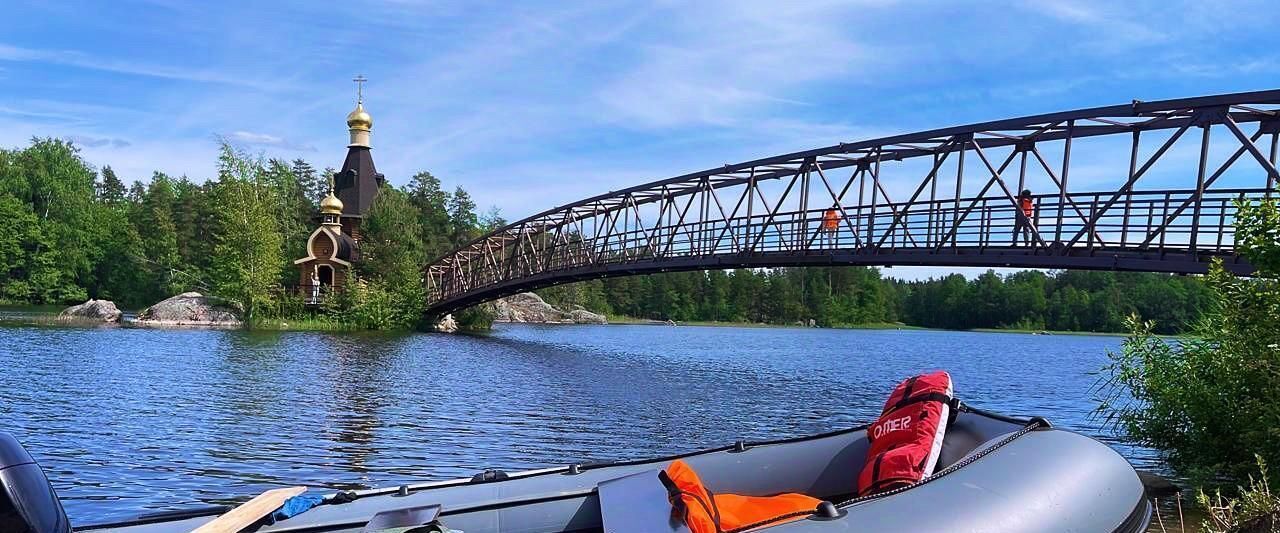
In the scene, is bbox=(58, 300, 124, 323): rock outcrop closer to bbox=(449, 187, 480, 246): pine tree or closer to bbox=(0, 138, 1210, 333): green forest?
bbox=(0, 138, 1210, 333): green forest

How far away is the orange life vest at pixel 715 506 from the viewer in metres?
4.65

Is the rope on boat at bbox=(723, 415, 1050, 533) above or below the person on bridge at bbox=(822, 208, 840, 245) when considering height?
below

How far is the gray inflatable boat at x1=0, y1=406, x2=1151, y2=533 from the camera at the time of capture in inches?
182

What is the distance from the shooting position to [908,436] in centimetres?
612

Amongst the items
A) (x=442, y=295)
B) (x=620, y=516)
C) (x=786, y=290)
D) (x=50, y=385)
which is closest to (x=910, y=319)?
(x=786, y=290)

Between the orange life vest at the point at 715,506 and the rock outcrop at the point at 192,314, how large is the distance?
143 ft

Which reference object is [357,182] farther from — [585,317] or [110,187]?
[110,187]

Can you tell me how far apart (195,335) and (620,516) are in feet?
115

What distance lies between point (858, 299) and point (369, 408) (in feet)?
357

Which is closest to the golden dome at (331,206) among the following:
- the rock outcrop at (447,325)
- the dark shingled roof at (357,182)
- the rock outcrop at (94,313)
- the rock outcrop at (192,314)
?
the dark shingled roof at (357,182)

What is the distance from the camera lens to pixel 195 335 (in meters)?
35.4

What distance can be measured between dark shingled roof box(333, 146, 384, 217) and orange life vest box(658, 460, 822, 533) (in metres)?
58.3

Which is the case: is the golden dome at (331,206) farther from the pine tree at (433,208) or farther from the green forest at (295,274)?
the pine tree at (433,208)

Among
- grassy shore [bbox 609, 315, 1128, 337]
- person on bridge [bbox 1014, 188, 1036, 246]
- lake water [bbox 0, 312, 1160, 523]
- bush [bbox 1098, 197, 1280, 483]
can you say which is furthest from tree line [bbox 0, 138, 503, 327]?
bush [bbox 1098, 197, 1280, 483]
